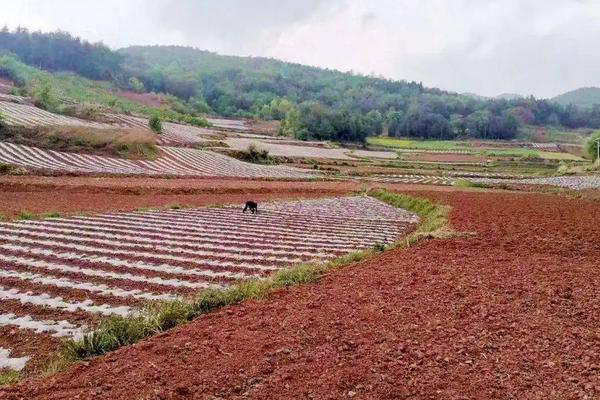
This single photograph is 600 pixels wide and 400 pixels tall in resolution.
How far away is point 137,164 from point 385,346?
46978 millimetres

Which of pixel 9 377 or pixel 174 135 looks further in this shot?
pixel 174 135

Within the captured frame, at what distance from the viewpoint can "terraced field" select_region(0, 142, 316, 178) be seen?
140 ft

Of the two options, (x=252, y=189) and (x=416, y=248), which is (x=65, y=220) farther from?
(x=252, y=189)

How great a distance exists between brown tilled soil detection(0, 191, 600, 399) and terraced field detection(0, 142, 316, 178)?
35201 mm

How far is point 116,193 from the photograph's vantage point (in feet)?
104

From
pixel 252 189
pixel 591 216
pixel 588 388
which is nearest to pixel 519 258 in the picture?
pixel 588 388

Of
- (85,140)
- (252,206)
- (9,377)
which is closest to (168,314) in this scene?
(9,377)

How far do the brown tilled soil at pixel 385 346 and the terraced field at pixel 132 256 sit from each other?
87.7 inches

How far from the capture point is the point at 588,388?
18.1 ft

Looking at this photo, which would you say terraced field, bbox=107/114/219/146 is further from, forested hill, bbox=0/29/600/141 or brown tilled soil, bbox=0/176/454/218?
forested hill, bbox=0/29/600/141

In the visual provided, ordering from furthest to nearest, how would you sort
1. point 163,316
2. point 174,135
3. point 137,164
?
point 174,135 → point 137,164 → point 163,316

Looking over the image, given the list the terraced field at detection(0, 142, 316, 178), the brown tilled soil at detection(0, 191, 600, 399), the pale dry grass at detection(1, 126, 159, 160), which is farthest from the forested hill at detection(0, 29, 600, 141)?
the brown tilled soil at detection(0, 191, 600, 399)

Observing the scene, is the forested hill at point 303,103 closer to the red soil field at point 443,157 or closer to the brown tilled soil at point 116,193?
the red soil field at point 443,157

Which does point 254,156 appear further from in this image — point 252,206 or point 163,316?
point 163,316
